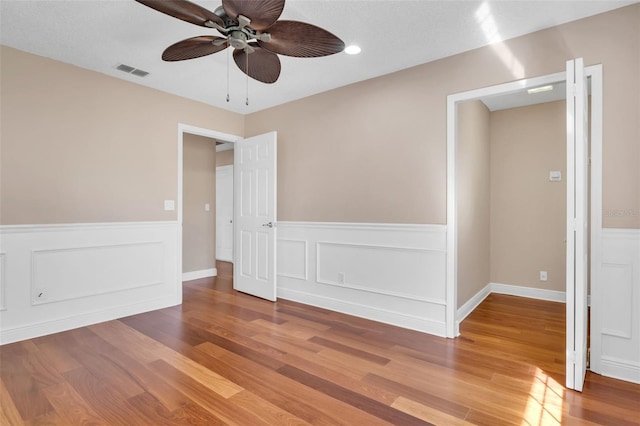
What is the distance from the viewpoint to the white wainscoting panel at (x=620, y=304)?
2.26 meters

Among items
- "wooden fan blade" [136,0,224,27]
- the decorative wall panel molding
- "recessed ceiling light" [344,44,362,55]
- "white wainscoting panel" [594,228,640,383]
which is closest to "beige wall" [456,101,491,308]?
"white wainscoting panel" [594,228,640,383]

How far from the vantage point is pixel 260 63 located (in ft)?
7.98

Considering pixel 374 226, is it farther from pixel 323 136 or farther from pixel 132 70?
pixel 132 70

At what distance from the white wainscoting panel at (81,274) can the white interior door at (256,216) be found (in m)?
0.89

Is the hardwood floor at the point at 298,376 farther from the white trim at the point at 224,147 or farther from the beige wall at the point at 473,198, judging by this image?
Answer: the white trim at the point at 224,147

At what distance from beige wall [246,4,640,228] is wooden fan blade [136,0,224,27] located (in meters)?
2.06

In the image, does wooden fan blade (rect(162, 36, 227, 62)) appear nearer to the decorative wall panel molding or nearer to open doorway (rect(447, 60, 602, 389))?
open doorway (rect(447, 60, 602, 389))

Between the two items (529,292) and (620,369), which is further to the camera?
(529,292)

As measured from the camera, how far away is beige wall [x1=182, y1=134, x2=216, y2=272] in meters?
5.53

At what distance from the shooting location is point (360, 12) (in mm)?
2420

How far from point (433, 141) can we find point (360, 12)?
1.34 meters

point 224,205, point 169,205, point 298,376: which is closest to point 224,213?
point 224,205

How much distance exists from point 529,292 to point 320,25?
4.23m

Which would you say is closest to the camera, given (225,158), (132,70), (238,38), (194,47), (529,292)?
(238,38)
